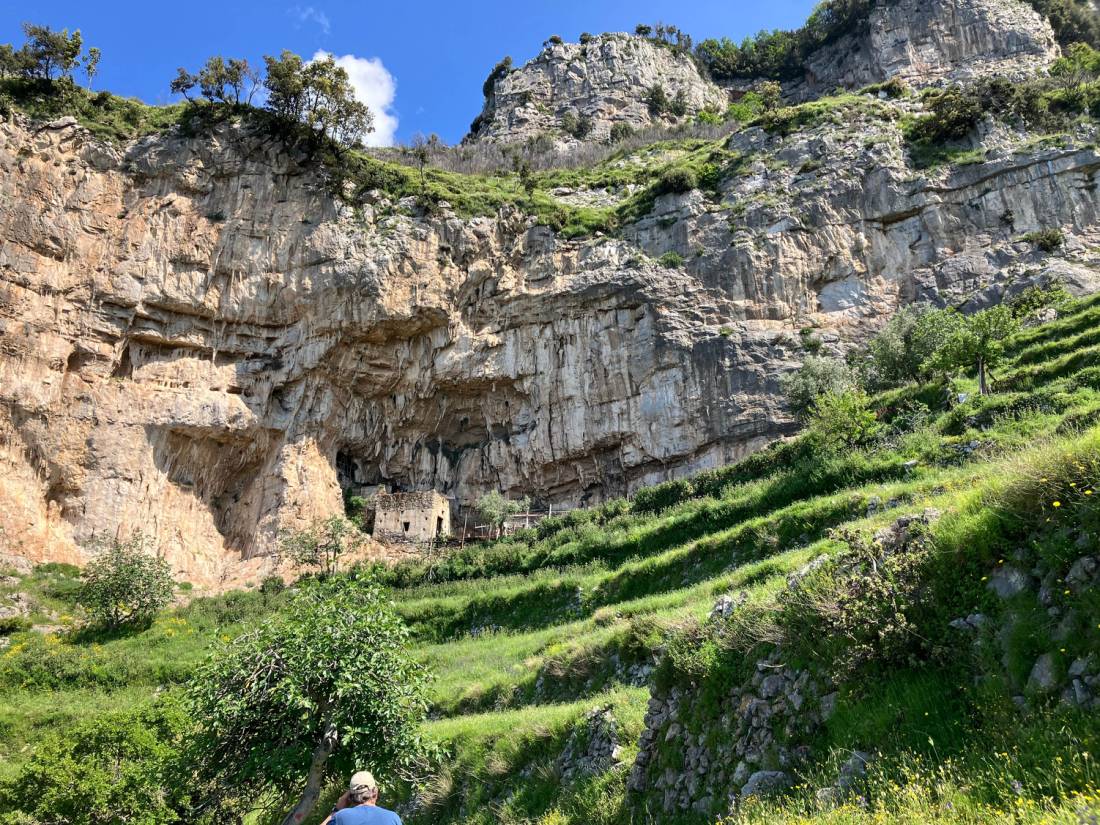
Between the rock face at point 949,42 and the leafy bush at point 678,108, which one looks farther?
the leafy bush at point 678,108

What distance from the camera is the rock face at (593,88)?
72500 millimetres

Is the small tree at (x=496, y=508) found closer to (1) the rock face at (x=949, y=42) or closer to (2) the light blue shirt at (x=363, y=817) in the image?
(2) the light blue shirt at (x=363, y=817)

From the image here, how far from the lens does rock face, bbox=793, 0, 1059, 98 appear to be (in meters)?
53.3

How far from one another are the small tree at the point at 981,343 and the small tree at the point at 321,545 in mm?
27101

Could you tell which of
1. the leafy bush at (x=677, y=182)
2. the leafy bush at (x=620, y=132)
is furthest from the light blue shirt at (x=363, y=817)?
the leafy bush at (x=620, y=132)

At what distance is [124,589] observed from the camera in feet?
88.6

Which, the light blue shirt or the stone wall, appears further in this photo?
the stone wall

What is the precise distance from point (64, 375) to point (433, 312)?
60.5 ft

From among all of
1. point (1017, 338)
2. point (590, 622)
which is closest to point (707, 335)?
point (1017, 338)

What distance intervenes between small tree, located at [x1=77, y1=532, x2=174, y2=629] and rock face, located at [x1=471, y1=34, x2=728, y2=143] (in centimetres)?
5708

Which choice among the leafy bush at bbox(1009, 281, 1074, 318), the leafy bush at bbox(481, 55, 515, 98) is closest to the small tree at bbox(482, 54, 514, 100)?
the leafy bush at bbox(481, 55, 515, 98)

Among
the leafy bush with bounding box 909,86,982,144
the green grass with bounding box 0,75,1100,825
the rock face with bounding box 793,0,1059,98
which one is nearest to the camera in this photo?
the green grass with bounding box 0,75,1100,825

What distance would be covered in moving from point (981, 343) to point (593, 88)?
207 ft

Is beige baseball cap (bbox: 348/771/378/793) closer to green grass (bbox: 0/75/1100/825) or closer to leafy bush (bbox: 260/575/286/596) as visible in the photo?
green grass (bbox: 0/75/1100/825)
